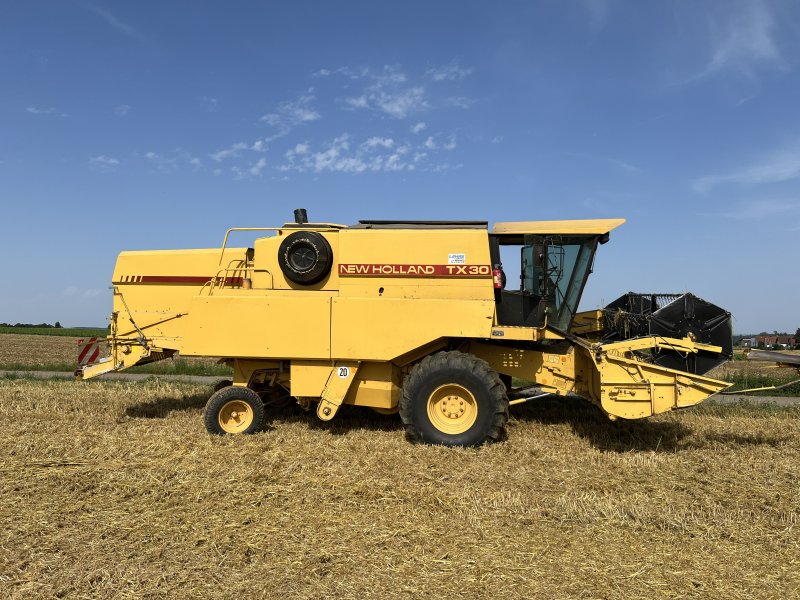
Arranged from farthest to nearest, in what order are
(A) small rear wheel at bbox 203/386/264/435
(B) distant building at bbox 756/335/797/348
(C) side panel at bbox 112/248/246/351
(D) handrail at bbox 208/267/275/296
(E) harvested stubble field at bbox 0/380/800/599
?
1. (C) side panel at bbox 112/248/246/351
2. (B) distant building at bbox 756/335/797/348
3. (D) handrail at bbox 208/267/275/296
4. (A) small rear wheel at bbox 203/386/264/435
5. (E) harvested stubble field at bbox 0/380/800/599

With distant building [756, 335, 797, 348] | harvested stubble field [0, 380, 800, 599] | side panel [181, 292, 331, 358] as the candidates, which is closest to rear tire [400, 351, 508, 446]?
harvested stubble field [0, 380, 800, 599]

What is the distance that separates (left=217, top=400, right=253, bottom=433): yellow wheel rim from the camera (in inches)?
252

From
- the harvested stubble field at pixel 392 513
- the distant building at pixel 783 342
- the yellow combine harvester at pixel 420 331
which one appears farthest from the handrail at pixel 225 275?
the distant building at pixel 783 342

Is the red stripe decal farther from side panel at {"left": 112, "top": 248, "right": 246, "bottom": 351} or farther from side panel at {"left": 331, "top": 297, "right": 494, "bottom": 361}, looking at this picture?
side panel at {"left": 331, "top": 297, "right": 494, "bottom": 361}

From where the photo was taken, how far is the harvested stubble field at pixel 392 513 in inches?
119

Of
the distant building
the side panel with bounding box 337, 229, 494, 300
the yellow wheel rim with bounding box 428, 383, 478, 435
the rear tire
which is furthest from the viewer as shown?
the distant building

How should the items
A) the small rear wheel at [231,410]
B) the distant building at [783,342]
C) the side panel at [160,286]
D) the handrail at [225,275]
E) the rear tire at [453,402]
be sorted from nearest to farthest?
the rear tire at [453,402] < the small rear wheel at [231,410] < the handrail at [225,275] < the distant building at [783,342] < the side panel at [160,286]

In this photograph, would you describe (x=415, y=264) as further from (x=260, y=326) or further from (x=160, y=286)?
(x=160, y=286)

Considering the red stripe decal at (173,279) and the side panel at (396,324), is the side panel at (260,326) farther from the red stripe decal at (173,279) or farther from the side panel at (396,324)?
the red stripe decal at (173,279)

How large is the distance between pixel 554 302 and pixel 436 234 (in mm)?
1632

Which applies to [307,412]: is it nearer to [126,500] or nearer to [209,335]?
[209,335]

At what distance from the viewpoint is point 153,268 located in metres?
7.28

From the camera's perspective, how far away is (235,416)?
6500 mm

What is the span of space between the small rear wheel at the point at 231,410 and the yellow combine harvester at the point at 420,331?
2cm
